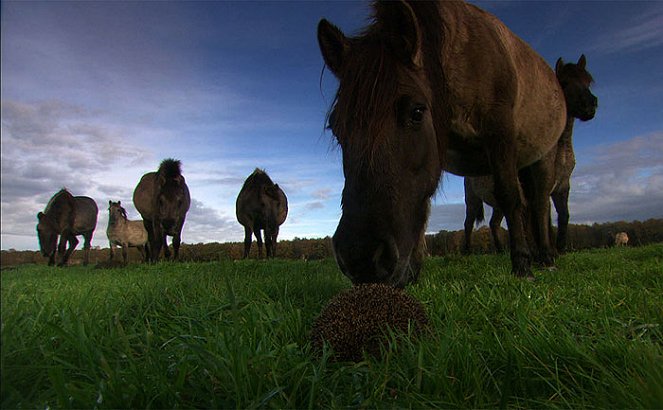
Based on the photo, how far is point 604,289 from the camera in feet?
10.3

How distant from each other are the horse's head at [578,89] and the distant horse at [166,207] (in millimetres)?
10498

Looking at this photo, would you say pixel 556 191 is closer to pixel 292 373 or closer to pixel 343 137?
pixel 343 137

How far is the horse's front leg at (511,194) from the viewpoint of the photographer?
4105 millimetres

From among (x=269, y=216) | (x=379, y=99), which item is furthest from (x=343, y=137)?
(x=269, y=216)

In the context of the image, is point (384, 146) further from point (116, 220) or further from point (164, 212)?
point (116, 220)

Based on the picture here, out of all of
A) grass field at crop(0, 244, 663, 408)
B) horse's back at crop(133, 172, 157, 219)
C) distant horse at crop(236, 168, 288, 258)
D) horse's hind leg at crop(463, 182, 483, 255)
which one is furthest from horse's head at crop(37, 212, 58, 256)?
grass field at crop(0, 244, 663, 408)

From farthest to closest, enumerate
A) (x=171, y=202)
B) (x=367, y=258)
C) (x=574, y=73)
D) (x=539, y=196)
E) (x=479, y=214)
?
(x=171, y=202)
(x=479, y=214)
(x=574, y=73)
(x=539, y=196)
(x=367, y=258)

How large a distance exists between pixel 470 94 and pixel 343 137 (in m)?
1.64

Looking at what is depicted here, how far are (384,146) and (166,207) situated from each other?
37.7 ft

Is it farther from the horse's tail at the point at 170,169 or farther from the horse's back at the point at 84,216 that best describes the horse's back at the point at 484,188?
the horse's back at the point at 84,216

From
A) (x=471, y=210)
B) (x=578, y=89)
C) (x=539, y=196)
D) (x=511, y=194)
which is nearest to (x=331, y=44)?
(x=511, y=194)

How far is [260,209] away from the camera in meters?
15.1

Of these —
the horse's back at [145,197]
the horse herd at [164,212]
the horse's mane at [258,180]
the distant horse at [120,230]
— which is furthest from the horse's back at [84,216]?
the horse's mane at [258,180]

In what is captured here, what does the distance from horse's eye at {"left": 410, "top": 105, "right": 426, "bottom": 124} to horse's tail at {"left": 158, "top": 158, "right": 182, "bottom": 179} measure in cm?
1173
